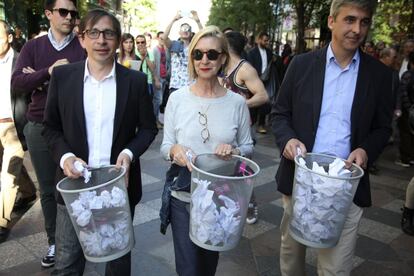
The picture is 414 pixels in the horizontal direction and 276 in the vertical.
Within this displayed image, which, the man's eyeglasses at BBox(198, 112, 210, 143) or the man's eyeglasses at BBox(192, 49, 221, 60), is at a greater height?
the man's eyeglasses at BBox(192, 49, 221, 60)

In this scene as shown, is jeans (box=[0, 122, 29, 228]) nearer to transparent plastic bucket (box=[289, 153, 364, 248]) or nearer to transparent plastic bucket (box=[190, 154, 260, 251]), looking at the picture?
transparent plastic bucket (box=[190, 154, 260, 251])

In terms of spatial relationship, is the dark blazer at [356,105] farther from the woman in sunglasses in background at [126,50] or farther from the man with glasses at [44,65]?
the woman in sunglasses in background at [126,50]

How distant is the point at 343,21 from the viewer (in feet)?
7.38

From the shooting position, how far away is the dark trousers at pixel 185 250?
2.36 metres

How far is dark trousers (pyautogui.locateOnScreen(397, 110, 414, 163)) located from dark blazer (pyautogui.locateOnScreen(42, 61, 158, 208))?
239 inches

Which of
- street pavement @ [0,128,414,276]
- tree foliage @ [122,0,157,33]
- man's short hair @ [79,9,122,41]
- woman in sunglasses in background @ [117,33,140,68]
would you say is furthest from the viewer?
tree foliage @ [122,0,157,33]

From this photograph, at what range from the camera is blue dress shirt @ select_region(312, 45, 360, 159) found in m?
2.36

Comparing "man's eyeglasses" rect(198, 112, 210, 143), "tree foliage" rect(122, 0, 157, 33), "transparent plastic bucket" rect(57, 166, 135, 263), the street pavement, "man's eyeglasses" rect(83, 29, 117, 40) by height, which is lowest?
the street pavement

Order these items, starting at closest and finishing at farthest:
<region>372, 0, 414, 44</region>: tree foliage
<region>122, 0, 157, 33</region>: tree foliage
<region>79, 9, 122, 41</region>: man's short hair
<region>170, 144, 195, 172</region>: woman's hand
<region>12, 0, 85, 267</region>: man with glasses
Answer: <region>170, 144, 195, 172</region>: woman's hand, <region>79, 9, 122, 41</region>: man's short hair, <region>12, 0, 85, 267</region>: man with glasses, <region>372, 0, 414, 44</region>: tree foliage, <region>122, 0, 157, 33</region>: tree foliage

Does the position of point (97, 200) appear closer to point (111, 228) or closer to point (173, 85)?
point (111, 228)

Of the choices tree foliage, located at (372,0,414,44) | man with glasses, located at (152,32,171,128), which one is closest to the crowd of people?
man with glasses, located at (152,32,171,128)

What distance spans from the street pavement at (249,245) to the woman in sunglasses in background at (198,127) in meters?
1.00

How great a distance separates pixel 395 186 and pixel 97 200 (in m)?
5.33

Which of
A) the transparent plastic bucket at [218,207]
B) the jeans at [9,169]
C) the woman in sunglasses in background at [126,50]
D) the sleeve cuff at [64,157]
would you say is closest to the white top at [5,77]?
the jeans at [9,169]
